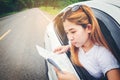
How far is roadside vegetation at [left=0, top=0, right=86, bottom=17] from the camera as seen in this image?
3363mm

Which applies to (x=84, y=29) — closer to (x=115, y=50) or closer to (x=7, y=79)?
(x=115, y=50)

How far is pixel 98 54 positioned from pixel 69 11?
493mm

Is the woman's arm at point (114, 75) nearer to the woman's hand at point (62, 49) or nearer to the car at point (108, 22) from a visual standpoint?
the car at point (108, 22)

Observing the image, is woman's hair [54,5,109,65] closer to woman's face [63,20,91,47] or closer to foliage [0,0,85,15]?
woman's face [63,20,91,47]

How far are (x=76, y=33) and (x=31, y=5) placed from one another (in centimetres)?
137

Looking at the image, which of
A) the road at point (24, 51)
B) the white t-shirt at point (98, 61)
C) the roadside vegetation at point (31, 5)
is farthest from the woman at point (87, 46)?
the road at point (24, 51)

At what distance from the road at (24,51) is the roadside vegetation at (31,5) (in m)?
0.09

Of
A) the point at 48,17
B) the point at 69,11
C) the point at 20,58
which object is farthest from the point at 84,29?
the point at 20,58

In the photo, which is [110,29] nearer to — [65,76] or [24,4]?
[65,76]

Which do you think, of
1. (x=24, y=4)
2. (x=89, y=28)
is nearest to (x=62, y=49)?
(x=89, y=28)

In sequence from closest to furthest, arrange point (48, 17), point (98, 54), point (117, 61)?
point (117, 61)
point (98, 54)
point (48, 17)

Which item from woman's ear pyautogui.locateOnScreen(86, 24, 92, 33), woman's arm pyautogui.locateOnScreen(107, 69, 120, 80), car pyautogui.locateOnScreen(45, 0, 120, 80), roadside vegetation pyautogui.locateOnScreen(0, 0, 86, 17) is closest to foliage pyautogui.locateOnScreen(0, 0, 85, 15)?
roadside vegetation pyautogui.locateOnScreen(0, 0, 86, 17)

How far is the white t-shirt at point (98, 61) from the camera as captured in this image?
211 centimetres

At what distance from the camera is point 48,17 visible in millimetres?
3441
